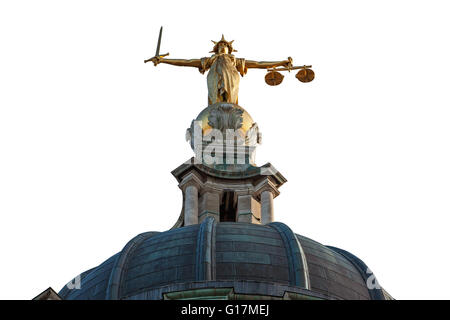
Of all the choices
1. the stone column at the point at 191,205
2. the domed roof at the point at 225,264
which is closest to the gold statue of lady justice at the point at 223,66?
the stone column at the point at 191,205

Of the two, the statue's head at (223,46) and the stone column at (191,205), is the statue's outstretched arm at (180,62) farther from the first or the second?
the stone column at (191,205)

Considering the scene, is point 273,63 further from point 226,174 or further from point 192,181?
point 192,181

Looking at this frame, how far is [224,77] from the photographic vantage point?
261 feet

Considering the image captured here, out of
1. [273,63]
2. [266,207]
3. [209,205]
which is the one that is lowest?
[266,207]

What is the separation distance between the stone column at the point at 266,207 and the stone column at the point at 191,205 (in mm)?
3736

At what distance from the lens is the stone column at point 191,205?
72875mm

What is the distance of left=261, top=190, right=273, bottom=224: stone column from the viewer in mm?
73188

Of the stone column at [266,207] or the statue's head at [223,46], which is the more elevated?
the statue's head at [223,46]

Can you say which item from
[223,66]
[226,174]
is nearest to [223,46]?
[223,66]

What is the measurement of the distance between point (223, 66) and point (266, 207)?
10.6 m
